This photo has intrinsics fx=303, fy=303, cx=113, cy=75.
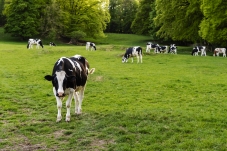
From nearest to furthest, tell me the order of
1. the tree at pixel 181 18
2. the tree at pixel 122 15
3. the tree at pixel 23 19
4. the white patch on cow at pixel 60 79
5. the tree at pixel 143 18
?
the white patch on cow at pixel 60 79 < the tree at pixel 181 18 < the tree at pixel 23 19 < the tree at pixel 143 18 < the tree at pixel 122 15

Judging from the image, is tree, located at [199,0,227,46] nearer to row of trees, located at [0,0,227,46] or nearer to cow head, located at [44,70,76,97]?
row of trees, located at [0,0,227,46]

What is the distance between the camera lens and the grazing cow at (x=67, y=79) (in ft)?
29.6

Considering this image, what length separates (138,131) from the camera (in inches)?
323

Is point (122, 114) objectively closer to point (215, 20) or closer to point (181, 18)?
point (215, 20)

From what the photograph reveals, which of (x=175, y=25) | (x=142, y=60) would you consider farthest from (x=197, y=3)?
(x=142, y=60)

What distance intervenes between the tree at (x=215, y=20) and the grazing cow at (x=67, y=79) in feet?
93.9

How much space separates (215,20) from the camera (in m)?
35.8

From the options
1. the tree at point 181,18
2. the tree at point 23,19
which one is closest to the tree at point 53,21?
the tree at point 23,19

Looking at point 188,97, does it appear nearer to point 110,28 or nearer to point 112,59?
point 112,59

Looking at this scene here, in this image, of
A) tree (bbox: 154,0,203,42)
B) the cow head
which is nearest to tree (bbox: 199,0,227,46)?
tree (bbox: 154,0,203,42)

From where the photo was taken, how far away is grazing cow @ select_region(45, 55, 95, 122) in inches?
355

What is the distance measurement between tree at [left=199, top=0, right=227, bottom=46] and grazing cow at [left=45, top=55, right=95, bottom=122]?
93.9 ft

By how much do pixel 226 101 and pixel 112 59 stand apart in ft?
54.7

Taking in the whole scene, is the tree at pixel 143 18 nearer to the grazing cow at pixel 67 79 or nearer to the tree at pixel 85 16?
the tree at pixel 85 16
